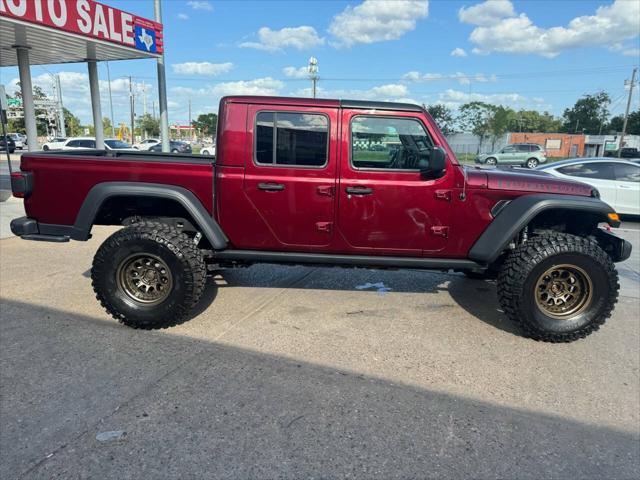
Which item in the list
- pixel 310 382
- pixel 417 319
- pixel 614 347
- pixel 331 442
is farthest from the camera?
pixel 417 319

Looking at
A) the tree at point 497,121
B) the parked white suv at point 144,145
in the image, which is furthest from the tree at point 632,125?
the parked white suv at point 144,145

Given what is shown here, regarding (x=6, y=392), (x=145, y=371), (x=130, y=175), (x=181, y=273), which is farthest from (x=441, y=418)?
(x=130, y=175)

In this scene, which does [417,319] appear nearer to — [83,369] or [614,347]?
[614,347]

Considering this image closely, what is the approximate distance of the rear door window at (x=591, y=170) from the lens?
31.2 ft

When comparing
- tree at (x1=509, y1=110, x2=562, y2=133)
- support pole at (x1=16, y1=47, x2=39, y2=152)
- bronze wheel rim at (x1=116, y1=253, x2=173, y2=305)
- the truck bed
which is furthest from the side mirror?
tree at (x1=509, y1=110, x2=562, y2=133)

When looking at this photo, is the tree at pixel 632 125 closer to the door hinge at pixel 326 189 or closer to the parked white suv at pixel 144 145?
the parked white suv at pixel 144 145

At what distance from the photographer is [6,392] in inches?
111

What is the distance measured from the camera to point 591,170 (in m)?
9.62

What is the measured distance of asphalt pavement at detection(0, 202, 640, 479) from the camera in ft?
7.45

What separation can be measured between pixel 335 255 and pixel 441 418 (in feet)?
5.51

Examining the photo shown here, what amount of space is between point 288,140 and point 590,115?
95943 mm

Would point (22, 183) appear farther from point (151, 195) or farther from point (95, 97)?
point (95, 97)

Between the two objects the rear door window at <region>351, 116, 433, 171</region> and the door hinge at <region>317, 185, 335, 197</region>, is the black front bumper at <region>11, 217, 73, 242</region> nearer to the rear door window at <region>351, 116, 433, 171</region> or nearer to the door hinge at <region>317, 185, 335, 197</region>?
the door hinge at <region>317, 185, 335, 197</region>

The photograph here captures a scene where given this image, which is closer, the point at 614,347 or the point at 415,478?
the point at 415,478
